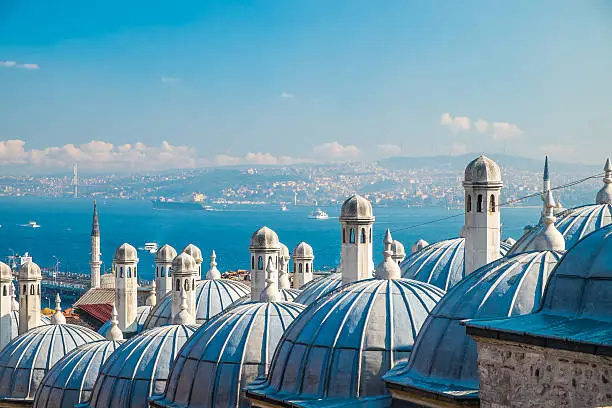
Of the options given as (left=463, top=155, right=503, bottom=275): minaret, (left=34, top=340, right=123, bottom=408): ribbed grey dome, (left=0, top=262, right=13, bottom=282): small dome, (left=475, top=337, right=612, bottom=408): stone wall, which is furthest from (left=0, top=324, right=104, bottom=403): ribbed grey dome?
(left=475, top=337, right=612, bottom=408): stone wall

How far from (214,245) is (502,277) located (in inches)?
6459

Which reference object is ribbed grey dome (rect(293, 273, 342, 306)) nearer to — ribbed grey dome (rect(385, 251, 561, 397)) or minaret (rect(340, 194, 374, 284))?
minaret (rect(340, 194, 374, 284))

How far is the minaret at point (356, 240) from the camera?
805 inches

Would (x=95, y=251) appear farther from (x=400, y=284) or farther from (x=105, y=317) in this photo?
(x=400, y=284)

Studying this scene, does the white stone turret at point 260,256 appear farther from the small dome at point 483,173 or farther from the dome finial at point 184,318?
the small dome at point 483,173

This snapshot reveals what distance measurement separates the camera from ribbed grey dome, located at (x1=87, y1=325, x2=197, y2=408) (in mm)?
21281

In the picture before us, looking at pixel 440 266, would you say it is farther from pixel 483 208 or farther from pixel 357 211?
pixel 483 208

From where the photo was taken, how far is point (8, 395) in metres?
26.7

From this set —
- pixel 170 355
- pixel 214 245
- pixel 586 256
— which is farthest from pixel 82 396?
pixel 214 245

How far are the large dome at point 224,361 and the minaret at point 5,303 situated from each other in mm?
13677

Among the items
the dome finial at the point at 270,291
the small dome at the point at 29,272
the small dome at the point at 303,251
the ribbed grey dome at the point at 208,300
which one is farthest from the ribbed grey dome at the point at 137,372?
the small dome at the point at 29,272

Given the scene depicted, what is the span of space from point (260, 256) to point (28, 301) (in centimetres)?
1068

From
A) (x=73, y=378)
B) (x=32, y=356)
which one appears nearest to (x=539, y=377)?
(x=73, y=378)

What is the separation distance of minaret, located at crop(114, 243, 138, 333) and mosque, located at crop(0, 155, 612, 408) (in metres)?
2.29
